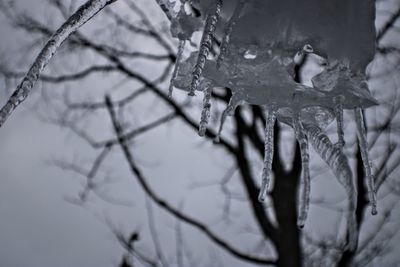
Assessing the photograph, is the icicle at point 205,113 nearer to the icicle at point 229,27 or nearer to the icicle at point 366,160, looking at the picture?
the icicle at point 229,27

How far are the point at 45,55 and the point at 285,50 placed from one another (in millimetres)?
654

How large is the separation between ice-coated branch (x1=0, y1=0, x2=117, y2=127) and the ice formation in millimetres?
296

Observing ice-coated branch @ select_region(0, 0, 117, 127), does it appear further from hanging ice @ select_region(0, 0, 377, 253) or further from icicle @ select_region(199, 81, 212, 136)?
icicle @ select_region(199, 81, 212, 136)

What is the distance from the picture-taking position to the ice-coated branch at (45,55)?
874mm

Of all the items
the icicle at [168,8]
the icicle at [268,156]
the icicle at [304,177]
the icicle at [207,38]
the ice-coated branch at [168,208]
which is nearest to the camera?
the icicle at [207,38]

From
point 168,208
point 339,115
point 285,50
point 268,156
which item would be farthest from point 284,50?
point 168,208

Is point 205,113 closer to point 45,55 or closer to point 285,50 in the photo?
point 285,50

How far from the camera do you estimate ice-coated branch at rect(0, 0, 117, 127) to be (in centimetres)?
87

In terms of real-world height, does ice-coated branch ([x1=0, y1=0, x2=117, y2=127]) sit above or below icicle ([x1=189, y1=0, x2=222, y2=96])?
below

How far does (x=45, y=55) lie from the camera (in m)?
0.95

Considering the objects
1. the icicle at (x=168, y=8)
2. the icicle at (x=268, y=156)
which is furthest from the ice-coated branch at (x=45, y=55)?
the icicle at (x=268, y=156)

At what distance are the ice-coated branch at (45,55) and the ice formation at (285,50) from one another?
30 centimetres

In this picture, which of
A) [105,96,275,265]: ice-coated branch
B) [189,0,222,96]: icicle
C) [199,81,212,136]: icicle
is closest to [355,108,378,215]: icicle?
[199,81,212,136]: icicle

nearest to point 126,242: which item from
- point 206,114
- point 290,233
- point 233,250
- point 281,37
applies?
point 233,250
